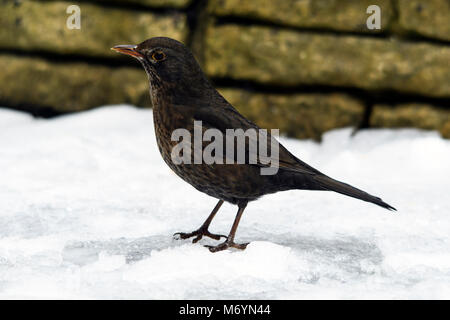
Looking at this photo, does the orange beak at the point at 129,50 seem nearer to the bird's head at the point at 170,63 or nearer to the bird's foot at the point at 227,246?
the bird's head at the point at 170,63

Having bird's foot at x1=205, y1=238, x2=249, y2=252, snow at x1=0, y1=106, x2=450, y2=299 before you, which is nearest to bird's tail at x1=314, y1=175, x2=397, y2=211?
snow at x1=0, y1=106, x2=450, y2=299

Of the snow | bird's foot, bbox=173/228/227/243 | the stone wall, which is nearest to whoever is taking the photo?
the snow

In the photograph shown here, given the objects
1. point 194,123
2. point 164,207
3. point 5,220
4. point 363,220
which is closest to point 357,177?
point 363,220

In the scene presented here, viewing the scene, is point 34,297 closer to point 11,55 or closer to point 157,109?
point 157,109

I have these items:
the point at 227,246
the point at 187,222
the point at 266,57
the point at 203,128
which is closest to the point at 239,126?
the point at 203,128

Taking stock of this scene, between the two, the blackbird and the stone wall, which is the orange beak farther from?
the stone wall

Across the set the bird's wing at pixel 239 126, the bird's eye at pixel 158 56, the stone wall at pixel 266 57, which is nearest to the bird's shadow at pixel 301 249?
the bird's wing at pixel 239 126

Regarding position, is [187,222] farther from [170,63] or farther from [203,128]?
[170,63]
